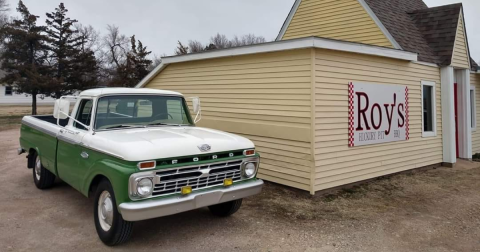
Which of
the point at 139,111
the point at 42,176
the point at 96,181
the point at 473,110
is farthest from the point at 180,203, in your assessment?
the point at 473,110

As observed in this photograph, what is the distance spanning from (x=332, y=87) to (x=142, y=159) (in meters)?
4.23

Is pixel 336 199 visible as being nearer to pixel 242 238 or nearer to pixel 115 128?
pixel 242 238

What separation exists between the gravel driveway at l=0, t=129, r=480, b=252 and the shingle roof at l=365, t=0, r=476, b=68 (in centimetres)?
399

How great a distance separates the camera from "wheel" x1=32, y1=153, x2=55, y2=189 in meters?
6.54

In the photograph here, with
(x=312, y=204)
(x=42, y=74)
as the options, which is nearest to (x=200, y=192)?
(x=312, y=204)

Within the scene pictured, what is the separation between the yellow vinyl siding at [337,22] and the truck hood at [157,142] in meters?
6.72

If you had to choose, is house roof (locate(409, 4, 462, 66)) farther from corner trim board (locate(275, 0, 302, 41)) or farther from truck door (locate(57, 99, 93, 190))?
truck door (locate(57, 99, 93, 190))

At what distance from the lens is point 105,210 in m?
4.25

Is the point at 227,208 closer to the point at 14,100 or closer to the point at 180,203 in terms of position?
the point at 180,203

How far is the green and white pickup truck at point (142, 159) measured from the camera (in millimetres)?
3775

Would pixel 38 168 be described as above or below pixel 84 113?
below

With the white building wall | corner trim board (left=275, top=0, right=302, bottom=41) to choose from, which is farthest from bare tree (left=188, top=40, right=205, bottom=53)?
corner trim board (left=275, top=0, right=302, bottom=41)

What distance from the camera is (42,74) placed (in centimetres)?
2608

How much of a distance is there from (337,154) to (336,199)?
90 centimetres
